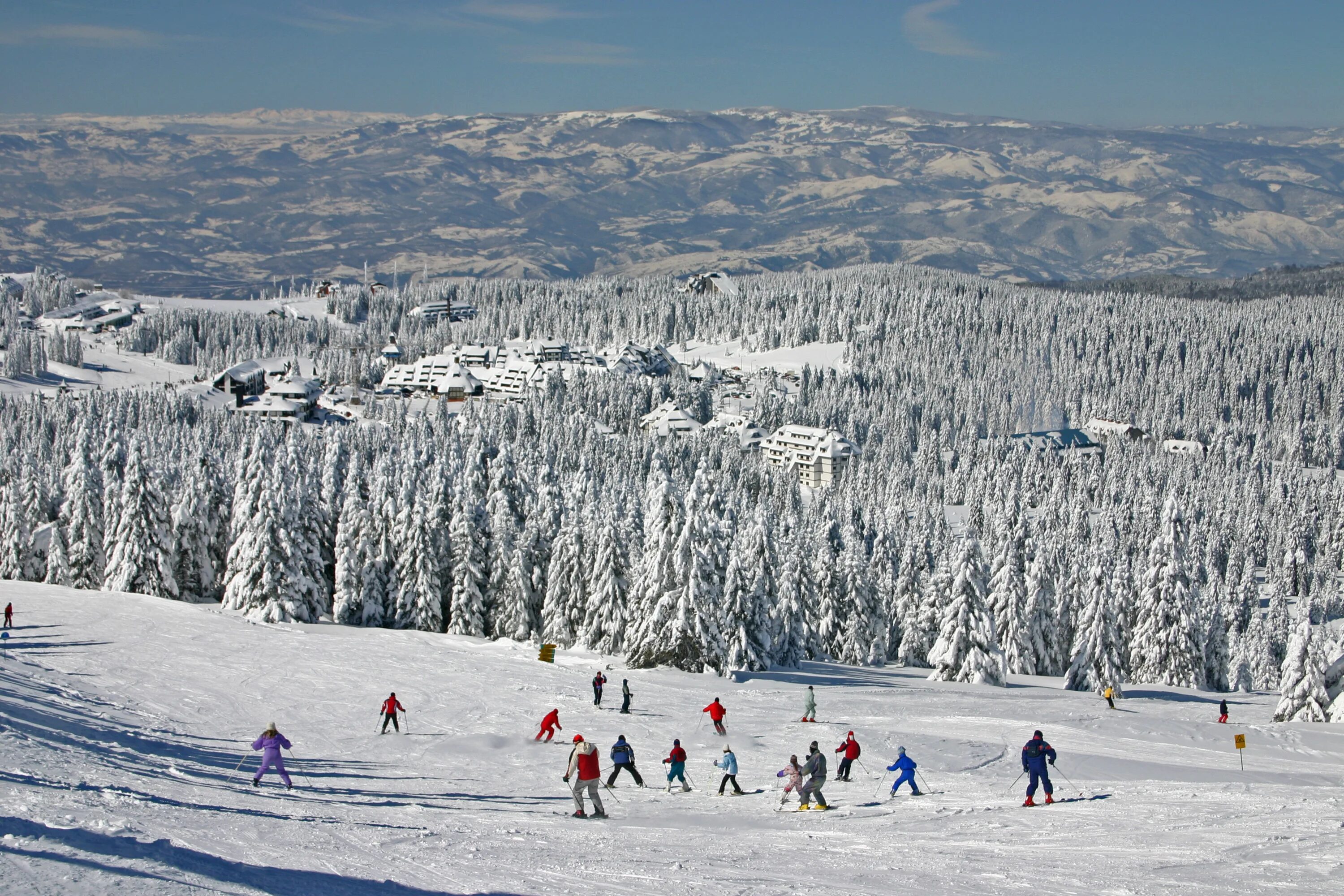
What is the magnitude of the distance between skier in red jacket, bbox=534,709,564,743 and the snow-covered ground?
1.53 ft

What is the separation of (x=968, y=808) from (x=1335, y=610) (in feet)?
378

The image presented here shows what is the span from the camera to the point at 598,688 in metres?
33.1

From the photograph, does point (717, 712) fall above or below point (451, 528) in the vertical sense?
below

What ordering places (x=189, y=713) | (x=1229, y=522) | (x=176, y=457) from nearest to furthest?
(x=189, y=713) → (x=176, y=457) → (x=1229, y=522)

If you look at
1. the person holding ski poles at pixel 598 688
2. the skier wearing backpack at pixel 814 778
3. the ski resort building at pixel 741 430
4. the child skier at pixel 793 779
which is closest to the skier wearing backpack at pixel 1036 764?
the skier wearing backpack at pixel 814 778

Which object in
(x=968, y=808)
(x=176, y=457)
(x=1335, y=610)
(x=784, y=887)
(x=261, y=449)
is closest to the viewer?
(x=784, y=887)

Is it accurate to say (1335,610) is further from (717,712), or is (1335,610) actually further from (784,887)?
(784,887)

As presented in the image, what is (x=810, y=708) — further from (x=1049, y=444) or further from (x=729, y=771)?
(x=1049, y=444)

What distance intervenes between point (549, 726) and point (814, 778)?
26.9 feet

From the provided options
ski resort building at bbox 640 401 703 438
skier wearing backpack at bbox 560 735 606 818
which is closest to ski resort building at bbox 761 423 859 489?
ski resort building at bbox 640 401 703 438

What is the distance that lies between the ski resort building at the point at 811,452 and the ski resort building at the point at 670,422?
11.5m

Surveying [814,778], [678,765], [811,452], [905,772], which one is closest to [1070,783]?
[905,772]

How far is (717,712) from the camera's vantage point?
2919cm

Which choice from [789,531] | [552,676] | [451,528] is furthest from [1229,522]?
[552,676]
